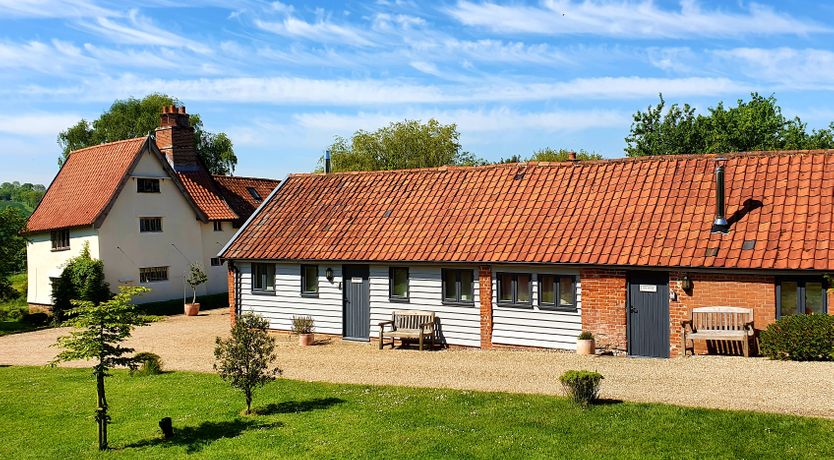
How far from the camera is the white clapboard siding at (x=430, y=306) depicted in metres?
20.8

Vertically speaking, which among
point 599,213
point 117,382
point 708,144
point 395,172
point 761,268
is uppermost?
point 708,144

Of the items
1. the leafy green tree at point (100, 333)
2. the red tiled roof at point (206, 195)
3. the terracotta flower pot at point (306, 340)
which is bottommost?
the terracotta flower pot at point (306, 340)

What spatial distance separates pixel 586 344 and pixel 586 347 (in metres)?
0.08

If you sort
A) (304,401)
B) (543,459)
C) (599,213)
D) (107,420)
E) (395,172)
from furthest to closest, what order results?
(395,172) < (599,213) < (304,401) < (107,420) < (543,459)

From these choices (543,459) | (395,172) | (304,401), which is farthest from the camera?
(395,172)

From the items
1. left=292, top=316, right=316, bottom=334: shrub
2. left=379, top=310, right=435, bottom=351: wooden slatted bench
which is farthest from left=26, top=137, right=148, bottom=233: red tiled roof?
left=379, top=310, right=435, bottom=351: wooden slatted bench

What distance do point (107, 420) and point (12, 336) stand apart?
1941cm

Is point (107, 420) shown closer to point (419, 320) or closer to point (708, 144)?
point (419, 320)

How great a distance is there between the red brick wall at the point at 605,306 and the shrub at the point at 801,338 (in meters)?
3.50

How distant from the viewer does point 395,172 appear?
26125 millimetres

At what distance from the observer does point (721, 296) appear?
1745 centimetres

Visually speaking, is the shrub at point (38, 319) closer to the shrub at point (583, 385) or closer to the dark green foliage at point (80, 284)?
the dark green foliage at point (80, 284)

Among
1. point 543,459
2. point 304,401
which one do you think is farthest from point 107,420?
point 543,459

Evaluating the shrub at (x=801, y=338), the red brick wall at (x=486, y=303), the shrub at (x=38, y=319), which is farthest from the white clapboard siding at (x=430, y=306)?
the shrub at (x=38, y=319)
